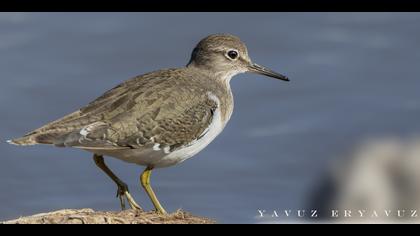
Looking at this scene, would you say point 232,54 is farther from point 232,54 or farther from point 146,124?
point 146,124

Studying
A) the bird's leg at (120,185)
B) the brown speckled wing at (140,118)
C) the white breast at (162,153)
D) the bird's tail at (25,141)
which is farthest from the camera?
the bird's leg at (120,185)

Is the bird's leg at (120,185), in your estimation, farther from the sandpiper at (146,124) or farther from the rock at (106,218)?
the rock at (106,218)

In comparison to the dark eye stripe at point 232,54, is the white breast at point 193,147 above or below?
below

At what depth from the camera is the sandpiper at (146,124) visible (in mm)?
13477

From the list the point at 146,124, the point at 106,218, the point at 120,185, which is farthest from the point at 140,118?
the point at 106,218

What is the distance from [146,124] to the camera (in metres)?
13.9

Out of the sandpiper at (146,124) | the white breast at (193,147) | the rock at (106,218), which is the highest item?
the sandpiper at (146,124)

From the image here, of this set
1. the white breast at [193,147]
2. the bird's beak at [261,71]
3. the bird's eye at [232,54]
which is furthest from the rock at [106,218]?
the bird's beak at [261,71]

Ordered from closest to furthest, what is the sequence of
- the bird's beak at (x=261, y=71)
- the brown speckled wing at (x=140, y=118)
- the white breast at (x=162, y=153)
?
the brown speckled wing at (x=140, y=118)
the white breast at (x=162, y=153)
the bird's beak at (x=261, y=71)

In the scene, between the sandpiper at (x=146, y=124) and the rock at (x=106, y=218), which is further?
the sandpiper at (x=146, y=124)

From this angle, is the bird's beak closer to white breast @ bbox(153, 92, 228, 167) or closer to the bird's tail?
white breast @ bbox(153, 92, 228, 167)

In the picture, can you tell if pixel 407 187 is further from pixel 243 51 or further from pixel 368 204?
pixel 243 51

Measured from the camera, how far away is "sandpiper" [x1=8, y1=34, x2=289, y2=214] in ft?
44.2

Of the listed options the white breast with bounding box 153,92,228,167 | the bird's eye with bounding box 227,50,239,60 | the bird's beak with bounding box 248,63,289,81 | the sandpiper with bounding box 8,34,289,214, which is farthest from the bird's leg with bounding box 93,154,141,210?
the bird's beak with bounding box 248,63,289,81
